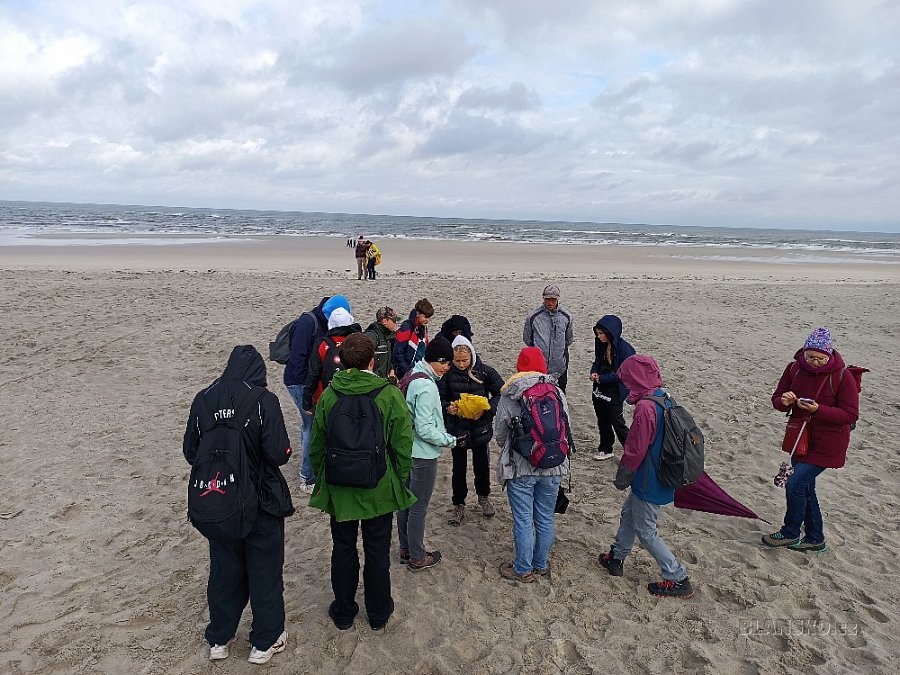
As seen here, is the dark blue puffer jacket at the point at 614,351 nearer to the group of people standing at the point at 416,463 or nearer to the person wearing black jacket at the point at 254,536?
the group of people standing at the point at 416,463

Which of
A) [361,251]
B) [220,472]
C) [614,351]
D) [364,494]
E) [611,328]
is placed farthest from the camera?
[361,251]

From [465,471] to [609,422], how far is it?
204 centimetres

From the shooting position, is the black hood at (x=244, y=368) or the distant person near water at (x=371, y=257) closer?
the black hood at (x=244, y=368)

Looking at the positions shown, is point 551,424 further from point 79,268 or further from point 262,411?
point 79,268

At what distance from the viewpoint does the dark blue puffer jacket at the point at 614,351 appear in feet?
17.9

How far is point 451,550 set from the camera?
4.48m

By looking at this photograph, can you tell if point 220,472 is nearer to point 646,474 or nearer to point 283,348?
point 283,348

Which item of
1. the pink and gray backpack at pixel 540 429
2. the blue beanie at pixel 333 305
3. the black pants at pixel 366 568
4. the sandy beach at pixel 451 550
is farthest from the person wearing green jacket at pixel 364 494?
the blue beanie at pixel 333 305

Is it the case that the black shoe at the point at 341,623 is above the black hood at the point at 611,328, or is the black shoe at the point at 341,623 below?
below

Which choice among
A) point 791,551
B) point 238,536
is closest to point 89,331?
point 238,536

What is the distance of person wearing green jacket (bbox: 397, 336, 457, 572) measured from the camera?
12.2 feet

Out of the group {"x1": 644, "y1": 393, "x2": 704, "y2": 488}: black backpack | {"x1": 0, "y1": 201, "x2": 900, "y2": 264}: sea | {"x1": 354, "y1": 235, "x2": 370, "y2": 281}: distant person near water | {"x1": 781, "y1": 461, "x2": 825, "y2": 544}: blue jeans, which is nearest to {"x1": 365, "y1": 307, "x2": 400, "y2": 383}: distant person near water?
{"x1": 644, "y1": 393, "x2": 704, "y2": 488}: black backpack

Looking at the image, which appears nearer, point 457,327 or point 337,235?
point 457,327

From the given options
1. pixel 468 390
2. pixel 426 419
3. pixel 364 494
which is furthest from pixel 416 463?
pixel 468 390
